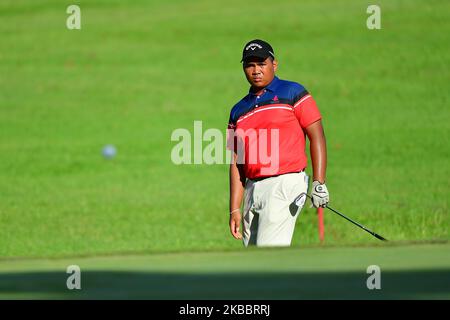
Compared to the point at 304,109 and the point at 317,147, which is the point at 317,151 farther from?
the point at 304,109

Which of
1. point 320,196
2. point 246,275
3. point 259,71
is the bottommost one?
point 246,275

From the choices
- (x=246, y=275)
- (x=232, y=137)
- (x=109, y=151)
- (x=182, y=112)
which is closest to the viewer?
(x=246, y=275)

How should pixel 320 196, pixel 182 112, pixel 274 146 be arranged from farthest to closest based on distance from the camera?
pixel 182 112
pixel 274 146
pixel 320 196

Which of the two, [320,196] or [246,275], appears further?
[320,196]

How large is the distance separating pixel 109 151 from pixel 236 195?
705 inches

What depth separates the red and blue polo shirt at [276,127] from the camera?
30.1 ft

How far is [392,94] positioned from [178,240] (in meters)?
15.5

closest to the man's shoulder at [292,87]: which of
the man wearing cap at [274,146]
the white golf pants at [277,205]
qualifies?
the man wearing cap at [274,146]

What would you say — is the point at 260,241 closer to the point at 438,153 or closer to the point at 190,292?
the point at 190,292

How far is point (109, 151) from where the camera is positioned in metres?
27.3

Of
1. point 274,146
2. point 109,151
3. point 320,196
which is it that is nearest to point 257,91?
point 274,146

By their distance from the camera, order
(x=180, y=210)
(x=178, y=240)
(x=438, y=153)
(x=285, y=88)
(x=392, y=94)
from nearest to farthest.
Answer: (x=285, y=88)
(x=178, y=240)
(x=180, y=210)
(x=438, y=153)
(x=392, y=94)
